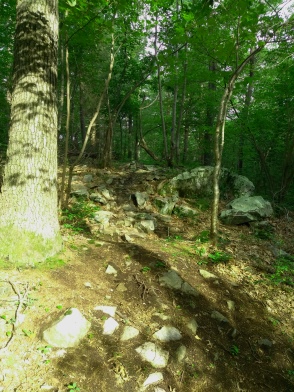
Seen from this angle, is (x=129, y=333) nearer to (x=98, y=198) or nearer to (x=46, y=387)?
(x=46, y=387)

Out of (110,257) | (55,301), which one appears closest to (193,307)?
(110,257)

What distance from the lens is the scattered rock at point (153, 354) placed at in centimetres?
261

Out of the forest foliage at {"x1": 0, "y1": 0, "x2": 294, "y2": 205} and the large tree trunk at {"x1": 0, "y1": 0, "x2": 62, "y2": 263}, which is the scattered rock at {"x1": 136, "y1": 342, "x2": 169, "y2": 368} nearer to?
the large tree trunk at {"x1": 0, "y1": 0, "x2": 62, "y2": 263}

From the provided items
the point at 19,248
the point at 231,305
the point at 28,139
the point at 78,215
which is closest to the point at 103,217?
the point at 78,215

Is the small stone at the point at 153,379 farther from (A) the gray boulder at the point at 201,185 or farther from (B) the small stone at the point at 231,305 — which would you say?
(A) the gray boulder at the point at 201,185

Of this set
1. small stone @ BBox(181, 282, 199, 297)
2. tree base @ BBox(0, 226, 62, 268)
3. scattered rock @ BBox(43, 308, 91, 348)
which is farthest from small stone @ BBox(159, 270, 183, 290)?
tree base @ BBox(0, 226, 62, 268)

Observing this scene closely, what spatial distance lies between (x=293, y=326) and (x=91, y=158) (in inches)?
427

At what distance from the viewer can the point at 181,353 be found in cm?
280

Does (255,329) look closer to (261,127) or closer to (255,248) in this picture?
(255,248)

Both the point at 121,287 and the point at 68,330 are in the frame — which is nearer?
the point at 68,330

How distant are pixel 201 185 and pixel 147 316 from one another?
6.30 meters

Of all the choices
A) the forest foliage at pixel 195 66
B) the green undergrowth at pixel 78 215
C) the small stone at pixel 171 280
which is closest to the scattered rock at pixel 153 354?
the small stone at pixel 171 280

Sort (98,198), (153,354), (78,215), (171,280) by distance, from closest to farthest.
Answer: (153,354)
(171,280)
(78,215)
(98,198)

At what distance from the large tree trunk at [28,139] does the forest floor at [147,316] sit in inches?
17.2
